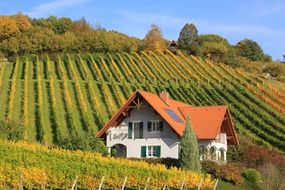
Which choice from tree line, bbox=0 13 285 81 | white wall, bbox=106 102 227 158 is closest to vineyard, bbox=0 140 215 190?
white wall, bbox=106 102 227 158

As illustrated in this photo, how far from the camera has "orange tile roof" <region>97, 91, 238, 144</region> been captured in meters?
51.1

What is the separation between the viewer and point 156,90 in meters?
85.5

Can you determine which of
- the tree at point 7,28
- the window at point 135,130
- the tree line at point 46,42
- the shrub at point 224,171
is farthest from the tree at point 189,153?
the tree at point 7,28

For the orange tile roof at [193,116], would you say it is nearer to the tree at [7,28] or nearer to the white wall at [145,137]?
the white wall at [145,137]

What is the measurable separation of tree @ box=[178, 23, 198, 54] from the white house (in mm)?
76420

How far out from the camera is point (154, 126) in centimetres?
5222

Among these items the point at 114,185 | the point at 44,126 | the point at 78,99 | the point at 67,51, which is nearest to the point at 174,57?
the point at 67,51

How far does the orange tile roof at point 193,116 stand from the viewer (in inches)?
2012

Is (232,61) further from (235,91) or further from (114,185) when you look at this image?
(114,185)

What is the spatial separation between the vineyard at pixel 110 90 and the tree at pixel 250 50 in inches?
1977

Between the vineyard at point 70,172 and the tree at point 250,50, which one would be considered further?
the tree at point 250,50

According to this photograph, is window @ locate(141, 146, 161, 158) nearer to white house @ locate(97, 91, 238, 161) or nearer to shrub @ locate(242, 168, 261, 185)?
white house @ locate(97, 91, 238, 161)

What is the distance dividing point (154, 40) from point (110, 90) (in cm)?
5579

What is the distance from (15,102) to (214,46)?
70.8 m
